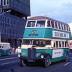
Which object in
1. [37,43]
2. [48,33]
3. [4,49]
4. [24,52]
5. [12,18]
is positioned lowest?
[4,49]

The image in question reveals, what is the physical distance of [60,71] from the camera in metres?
17.3

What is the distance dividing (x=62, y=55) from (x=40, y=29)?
4802 mm

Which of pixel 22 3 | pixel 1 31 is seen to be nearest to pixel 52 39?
pixel 1 31

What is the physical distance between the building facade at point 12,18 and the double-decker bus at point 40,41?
53.3 metres

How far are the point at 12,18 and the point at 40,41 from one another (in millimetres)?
66702

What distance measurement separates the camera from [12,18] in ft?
285

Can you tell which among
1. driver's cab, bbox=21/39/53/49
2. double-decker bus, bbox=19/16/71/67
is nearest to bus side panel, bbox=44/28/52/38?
double-decker bus, bbox=19/16/71/67

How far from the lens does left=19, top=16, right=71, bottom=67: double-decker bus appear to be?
2020 centimetres

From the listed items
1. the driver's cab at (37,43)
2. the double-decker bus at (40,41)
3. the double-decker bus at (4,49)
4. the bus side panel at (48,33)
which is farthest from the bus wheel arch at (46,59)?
the double-decker bus at (4,49)

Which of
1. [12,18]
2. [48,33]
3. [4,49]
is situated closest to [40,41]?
[48,33]

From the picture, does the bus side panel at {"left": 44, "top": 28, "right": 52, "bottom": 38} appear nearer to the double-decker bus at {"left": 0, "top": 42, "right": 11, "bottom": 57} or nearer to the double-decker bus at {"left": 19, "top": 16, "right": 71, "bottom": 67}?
the double-decker bus at {"left": 19, "top": 16, "right": 71, "bottom": 67}

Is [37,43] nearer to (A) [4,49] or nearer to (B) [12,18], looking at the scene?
(A) [4,49]

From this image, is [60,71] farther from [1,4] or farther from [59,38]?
[1,4]

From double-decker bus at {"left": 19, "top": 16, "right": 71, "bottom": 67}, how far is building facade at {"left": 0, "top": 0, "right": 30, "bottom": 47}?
2097 inches
